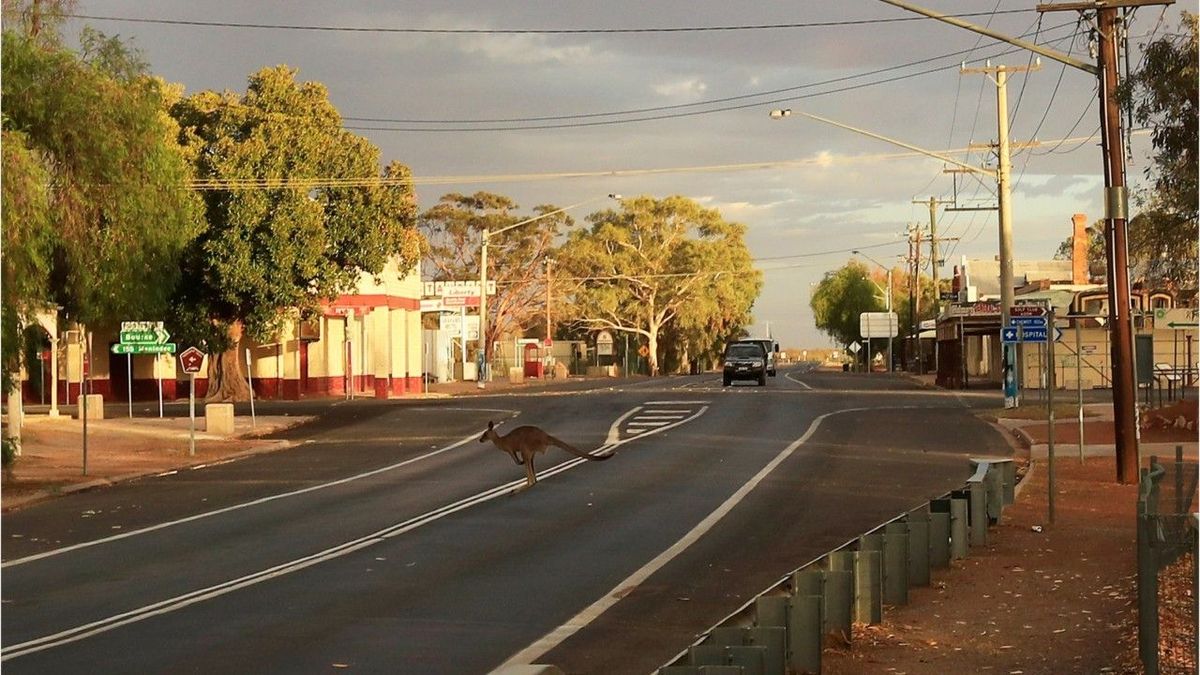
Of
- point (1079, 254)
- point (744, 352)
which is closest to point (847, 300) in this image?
point (1079, 254)

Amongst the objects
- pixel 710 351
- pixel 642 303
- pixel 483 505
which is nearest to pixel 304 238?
pixel 483 505

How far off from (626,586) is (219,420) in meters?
26.6

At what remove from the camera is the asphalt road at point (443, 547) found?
487 inches

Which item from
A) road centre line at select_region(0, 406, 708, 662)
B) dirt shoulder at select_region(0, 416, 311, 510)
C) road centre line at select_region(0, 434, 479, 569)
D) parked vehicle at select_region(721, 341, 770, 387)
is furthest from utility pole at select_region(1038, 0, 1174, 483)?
parked vehicle at select_region(721, 341, 770, 387)

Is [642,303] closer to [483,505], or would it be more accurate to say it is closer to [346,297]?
[346,297]

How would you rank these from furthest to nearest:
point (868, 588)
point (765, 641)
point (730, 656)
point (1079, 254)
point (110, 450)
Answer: point (1079, 254), point (110, 450), point (868, 588), point (765, 641), point (730, 656)

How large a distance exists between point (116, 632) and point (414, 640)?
7.91 feet

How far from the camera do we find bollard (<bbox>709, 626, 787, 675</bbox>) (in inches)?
362

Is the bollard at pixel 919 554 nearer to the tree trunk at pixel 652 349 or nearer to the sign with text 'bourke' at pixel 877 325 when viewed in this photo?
the tree trunk at pixel 652 349

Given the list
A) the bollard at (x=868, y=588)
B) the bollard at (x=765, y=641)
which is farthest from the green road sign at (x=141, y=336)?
the bollard at (x=765, y=641)

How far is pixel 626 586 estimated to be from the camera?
1536 centimetres

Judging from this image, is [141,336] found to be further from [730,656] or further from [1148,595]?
[1148,595]

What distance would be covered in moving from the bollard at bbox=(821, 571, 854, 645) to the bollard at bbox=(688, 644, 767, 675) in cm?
295

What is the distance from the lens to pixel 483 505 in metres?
22.9
